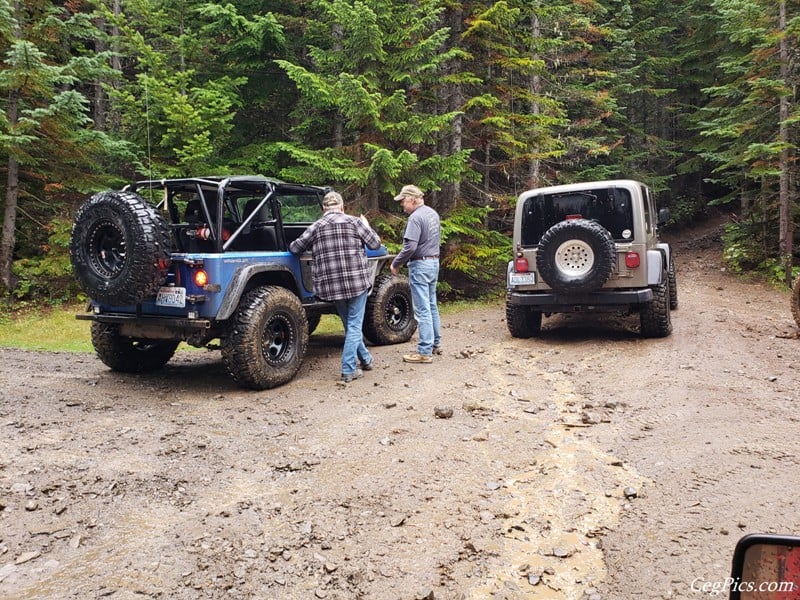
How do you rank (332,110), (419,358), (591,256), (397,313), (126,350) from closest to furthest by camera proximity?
(126,350) → (419,358) → (591,256) → (397,313) → (332,110)

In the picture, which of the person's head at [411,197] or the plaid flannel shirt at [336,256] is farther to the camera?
the person's head at [411,197]

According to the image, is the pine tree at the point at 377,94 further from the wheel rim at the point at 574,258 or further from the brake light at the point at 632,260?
the brake light at the point at 632,260

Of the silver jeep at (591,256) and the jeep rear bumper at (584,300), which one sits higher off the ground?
the silver jeep at (591,256)

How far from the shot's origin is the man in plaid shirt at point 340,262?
6062mm

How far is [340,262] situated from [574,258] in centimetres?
315

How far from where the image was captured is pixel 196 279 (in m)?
5.36

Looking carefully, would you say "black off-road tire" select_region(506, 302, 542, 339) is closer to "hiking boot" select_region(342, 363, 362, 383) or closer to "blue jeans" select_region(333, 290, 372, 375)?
Result: "blue jeans" select_region(333, 290, 372, 375)

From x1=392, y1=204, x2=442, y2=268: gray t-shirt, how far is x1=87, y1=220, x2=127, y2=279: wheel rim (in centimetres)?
302

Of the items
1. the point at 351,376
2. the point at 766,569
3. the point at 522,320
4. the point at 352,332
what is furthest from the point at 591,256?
the point at 766,569

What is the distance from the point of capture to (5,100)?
1083 cm

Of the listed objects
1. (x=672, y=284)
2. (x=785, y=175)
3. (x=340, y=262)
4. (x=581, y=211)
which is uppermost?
(x=785, y=175)

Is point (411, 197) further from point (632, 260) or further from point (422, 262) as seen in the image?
point (632, 260)

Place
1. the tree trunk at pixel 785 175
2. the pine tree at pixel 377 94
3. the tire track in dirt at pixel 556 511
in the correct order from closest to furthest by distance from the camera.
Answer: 1. the tire track in dirt at pixel 556 511
2. the pine tree at pixel 377 94
3. the tree trunk at pixel 785 175

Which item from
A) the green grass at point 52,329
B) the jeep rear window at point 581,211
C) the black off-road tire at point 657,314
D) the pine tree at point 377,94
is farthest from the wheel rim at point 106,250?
the black off-road tire at point 657,314
